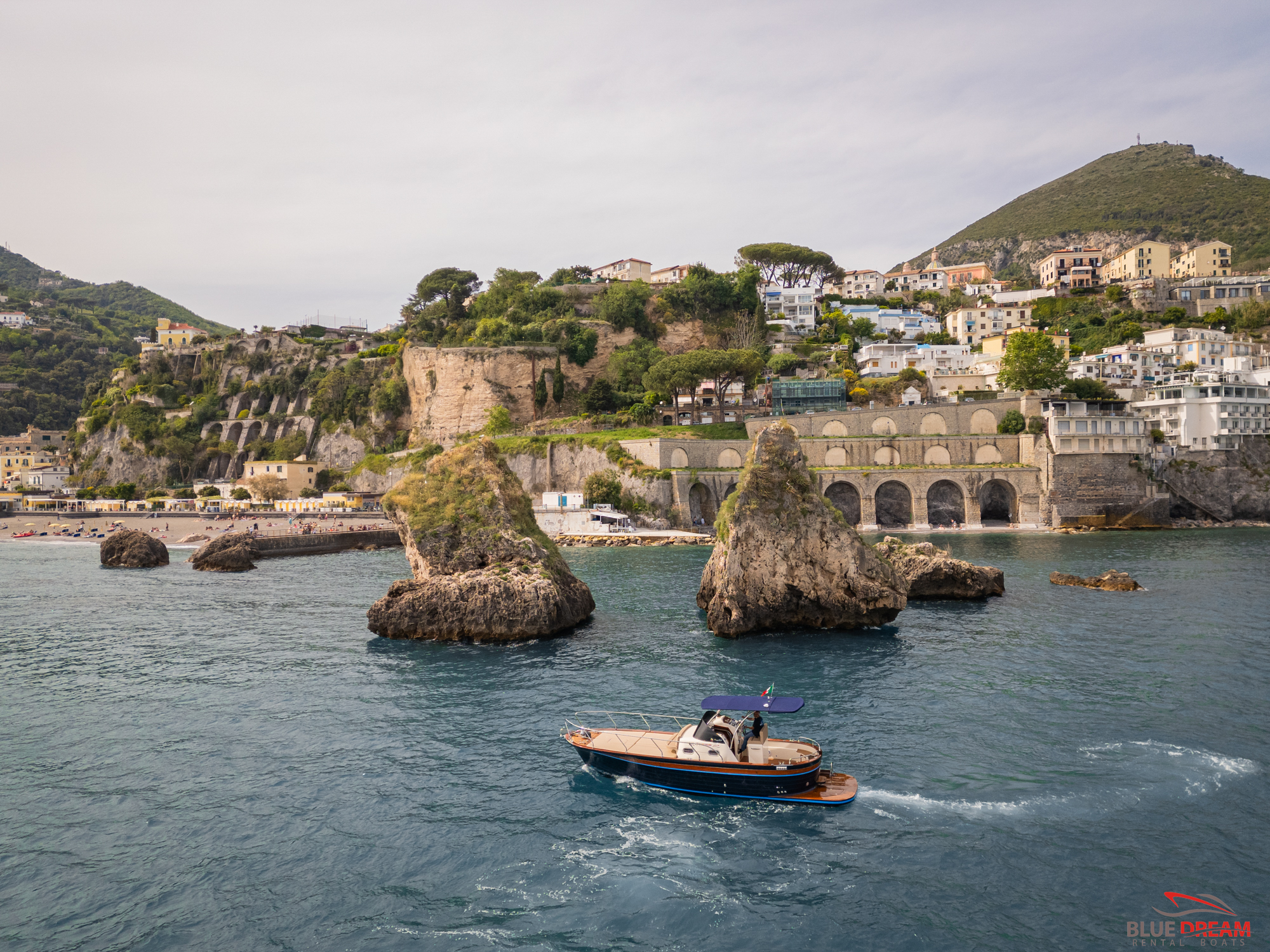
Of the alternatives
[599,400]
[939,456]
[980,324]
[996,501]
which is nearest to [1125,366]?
[996,501]

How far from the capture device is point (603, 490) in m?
72.8

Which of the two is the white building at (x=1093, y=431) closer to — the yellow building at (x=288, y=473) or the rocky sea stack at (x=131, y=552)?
the rocky sea stack at (x=131, y=552)

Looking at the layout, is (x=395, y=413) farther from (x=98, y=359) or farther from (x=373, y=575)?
(x=98, y=359)

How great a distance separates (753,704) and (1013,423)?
67.6 m

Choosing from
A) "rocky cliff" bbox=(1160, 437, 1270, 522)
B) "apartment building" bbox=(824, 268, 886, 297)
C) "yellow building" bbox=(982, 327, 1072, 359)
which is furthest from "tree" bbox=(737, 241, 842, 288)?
"rocky cliff" bbox=(1160, 437, 1270, 522)

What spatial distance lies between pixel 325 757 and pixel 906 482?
2487 inches

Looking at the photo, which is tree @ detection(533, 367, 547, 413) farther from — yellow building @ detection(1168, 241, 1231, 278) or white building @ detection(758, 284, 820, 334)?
yellow building @ detection(1168, 241, 1231, 278)

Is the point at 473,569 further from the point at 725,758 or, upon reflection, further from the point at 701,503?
the point at 701,503

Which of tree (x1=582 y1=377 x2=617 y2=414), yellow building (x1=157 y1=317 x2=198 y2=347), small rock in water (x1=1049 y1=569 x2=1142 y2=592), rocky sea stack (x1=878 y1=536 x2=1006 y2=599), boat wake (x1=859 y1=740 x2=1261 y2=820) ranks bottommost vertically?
boat wake (x1=859 y1=740 x2=1261 y2=820)

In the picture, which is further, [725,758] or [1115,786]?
[725,758]

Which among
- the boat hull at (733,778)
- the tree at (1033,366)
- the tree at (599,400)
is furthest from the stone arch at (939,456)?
the boat hull at (733,778)

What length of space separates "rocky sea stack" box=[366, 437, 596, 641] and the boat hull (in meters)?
12.7

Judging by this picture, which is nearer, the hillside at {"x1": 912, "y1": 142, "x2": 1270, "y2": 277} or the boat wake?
the boat wake

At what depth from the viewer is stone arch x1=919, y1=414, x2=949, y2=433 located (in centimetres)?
7781
